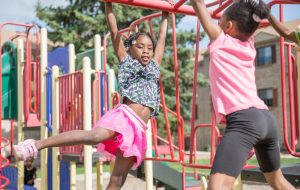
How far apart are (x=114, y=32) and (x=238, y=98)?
1212 millimetres

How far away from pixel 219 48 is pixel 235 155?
0.59m

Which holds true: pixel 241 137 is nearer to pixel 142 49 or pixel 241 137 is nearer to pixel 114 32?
pixel 142 49

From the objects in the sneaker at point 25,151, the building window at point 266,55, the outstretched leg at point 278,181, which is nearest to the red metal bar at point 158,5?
the sneaker at point 25,151

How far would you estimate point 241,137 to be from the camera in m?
2.27

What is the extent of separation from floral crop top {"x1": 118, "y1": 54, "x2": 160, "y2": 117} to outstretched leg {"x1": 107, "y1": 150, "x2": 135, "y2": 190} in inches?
14.8

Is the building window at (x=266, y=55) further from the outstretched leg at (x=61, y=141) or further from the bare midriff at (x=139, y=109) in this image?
the outstretched leg at (x=61, y=141)

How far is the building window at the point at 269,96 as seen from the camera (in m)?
24.5

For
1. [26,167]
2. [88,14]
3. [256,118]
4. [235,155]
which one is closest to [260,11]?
[256,118]

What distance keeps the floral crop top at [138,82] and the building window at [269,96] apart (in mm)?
22127

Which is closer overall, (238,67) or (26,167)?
(238,67)

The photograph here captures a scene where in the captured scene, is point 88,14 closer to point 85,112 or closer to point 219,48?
point 85,112

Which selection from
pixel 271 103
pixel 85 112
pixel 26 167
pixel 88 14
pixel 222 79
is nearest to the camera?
pixel 222 79

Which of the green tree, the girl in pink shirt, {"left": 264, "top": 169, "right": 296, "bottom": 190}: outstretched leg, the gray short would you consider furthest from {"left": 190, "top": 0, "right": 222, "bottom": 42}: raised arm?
the green tree

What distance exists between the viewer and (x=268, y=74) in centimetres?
2489
